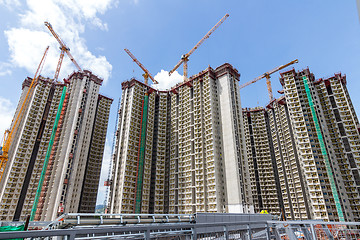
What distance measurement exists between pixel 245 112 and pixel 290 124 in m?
29.0

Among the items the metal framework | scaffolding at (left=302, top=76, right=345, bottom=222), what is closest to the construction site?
scaffolding at (left=302, top=76, right=345, bottom=222)

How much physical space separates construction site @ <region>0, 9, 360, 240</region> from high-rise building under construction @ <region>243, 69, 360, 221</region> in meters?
0.39

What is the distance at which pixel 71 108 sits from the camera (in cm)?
9475

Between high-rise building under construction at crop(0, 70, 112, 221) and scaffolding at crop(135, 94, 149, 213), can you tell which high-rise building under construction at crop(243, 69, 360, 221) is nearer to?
scaffolding at crop(135, 94, 149, 213)

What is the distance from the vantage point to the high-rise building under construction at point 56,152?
80812 millimetres

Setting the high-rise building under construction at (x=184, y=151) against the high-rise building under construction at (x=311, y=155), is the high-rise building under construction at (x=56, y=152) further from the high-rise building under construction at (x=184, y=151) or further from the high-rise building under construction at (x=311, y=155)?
the high-rise building under construction at (x=311, y=155)

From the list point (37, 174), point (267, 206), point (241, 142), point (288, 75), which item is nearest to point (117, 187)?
point (37, 174)

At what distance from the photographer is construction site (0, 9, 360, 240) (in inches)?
3054

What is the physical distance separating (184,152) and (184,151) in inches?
16.9

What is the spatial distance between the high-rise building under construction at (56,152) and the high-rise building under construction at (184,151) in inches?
604

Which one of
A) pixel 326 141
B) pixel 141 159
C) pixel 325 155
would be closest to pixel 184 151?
pixel 141 159

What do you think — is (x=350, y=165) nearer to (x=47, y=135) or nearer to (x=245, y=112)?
(x=245, y=112)

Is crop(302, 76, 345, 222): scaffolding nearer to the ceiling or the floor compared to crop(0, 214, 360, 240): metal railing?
nearer to the ceiling

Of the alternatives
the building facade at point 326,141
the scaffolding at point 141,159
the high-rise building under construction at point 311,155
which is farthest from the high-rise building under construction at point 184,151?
the high-rise building under construction at point 311,155
